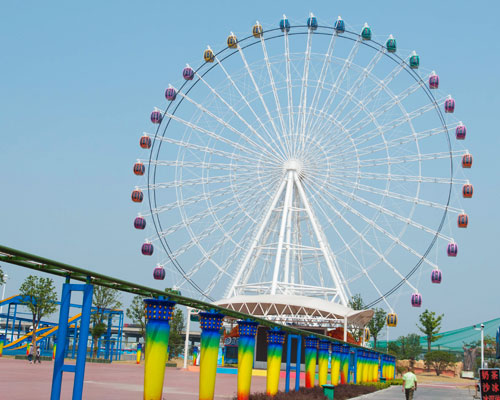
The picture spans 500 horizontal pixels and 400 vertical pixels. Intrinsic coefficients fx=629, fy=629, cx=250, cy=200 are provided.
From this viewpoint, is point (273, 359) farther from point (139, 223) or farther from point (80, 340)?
point (139, 223)

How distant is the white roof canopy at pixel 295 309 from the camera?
48.2 meters

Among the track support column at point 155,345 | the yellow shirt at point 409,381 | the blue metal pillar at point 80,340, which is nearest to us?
the blue metal pillar at point 80,340

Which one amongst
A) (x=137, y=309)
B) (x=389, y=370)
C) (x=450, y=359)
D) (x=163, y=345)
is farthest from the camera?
(x=450, y=359)

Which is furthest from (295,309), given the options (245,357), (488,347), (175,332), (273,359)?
(488,347)

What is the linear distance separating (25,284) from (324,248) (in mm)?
30072

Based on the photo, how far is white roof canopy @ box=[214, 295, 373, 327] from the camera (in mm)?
48188

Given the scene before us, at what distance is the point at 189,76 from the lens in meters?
48.5

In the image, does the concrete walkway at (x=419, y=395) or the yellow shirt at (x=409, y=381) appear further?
the concrete walkway at (x=419, y=395)

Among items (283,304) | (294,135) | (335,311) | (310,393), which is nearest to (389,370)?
(335,311)

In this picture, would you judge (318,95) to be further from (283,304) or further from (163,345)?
(163,345)

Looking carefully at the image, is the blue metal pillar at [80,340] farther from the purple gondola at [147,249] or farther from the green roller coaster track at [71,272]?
the purple gondola at [147,249]

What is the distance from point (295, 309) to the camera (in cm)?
4950

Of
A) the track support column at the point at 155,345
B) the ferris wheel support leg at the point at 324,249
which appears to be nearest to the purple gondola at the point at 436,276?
the ferris wheel support leg at the point at 324,249

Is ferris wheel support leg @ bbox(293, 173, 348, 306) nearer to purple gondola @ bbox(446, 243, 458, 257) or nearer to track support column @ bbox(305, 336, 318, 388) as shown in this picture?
purple gondola @ bbox(446, 243, 458, 257)
